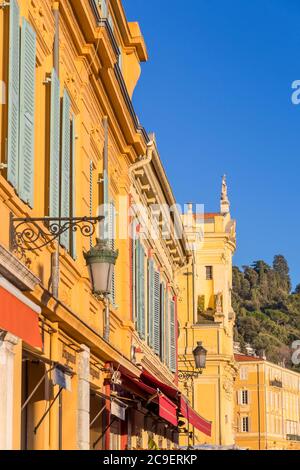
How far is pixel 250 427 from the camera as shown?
375 ft

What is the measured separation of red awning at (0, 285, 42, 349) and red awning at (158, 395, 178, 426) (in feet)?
36.1

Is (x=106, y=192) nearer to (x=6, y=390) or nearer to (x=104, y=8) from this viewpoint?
(x=104, y=8)

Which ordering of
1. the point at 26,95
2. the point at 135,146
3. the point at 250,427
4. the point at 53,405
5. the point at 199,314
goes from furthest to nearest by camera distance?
the point at 250,427 < the point at 199,314 < the point at 135,146 < the point at 53,405 < the point at 26,95

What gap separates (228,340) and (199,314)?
2.16 metres

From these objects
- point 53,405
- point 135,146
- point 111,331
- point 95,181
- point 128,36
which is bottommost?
point 53,405

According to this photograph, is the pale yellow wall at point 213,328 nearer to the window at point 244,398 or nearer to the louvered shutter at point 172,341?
the louvered shutter at point 172,341

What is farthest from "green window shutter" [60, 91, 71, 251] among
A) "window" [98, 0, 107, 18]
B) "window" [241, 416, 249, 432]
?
"window" [241, 416, 249, 432]

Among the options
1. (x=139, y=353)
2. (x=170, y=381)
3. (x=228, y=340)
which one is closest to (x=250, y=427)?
(x=228, y=340)

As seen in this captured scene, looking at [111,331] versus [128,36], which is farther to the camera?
[128,36]

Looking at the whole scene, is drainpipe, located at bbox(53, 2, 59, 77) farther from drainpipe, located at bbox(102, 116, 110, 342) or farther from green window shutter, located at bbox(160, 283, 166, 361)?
green window shutter, located at bbox(160, 283, 166, 361)

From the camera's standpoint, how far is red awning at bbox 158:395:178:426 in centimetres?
2335

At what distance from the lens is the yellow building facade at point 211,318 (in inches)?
2298

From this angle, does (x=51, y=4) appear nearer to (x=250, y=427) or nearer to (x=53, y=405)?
(x=53, y=405)

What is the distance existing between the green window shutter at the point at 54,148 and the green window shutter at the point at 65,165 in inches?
20.7
